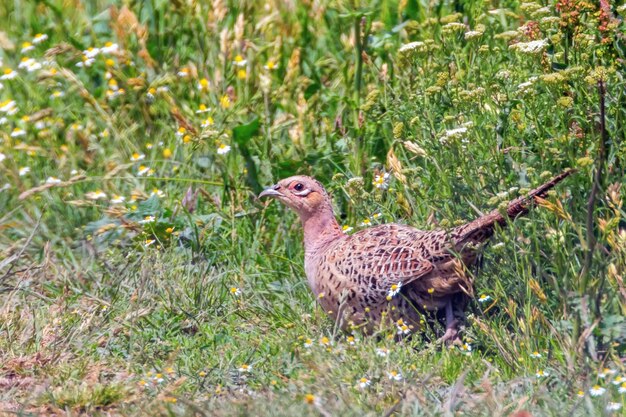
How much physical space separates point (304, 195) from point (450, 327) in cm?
115

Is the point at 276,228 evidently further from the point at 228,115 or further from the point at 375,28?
the point at 375,28

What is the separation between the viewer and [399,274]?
4914 mm

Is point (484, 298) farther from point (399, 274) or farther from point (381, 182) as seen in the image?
point (381, 182)

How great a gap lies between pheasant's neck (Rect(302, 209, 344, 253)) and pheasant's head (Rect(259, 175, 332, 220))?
2 centimetres

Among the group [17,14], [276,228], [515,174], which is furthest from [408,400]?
[17,14]

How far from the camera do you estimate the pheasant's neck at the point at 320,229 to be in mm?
5586

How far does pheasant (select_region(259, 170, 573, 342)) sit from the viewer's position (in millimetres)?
4707

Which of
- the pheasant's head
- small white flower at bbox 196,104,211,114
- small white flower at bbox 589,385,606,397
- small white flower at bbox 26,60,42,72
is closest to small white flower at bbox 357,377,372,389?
small white flower at bbox 589,385,606,397

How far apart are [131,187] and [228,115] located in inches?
29.6

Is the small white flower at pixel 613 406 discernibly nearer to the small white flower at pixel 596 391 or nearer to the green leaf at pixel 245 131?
the small white flower at pixel 596 391

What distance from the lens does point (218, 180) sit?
21.6 feet

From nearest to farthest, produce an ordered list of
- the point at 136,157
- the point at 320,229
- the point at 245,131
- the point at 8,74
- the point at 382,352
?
the point at 382,352 → the point at 320,229 → the point at 245,131 → the point at 136,157 → the point at 8,74

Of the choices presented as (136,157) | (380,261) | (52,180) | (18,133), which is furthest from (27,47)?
(380,261)

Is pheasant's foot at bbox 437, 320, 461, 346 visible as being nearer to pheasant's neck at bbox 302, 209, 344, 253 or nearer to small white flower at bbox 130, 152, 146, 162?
pheasant's neck at bbox 302, 209, 344, 253
